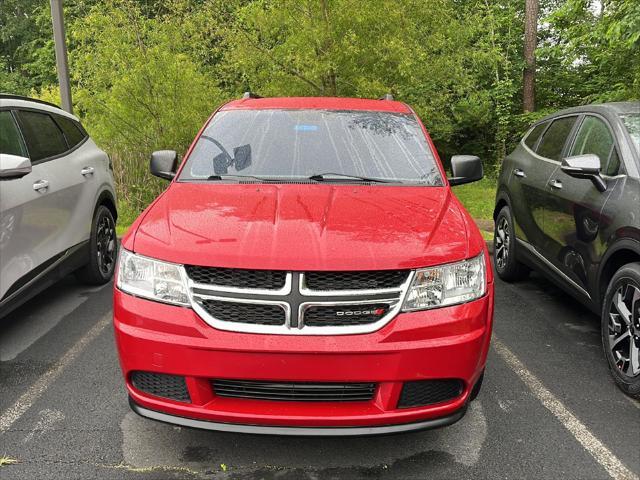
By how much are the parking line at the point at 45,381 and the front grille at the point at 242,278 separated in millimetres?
1593

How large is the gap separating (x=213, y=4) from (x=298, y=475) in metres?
11.3

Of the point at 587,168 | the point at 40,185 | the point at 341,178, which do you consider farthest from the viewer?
the point at 40,185

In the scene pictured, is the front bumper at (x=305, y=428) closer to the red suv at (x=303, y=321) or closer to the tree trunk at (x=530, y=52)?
the red suv at (x=303, y=321)

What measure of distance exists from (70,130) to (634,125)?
468cm

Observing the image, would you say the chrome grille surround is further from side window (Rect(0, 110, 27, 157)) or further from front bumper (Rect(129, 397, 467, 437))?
side window (Rect(0, 110, 27, 157))

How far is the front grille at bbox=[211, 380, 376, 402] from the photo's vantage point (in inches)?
98.9

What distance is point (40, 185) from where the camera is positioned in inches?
176

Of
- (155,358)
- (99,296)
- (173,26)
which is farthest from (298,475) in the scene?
(173,26)

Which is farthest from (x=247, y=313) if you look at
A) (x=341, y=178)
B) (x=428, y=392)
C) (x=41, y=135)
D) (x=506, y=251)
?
(x=506, y=251)

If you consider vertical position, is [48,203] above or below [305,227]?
below

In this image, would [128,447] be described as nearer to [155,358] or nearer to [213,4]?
[155,358]

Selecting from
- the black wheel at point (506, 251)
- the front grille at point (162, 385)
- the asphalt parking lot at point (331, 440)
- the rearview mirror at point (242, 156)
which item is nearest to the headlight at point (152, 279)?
the front grille at point (162, 385)

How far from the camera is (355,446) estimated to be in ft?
9.91

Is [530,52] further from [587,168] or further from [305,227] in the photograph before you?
[305,227]
